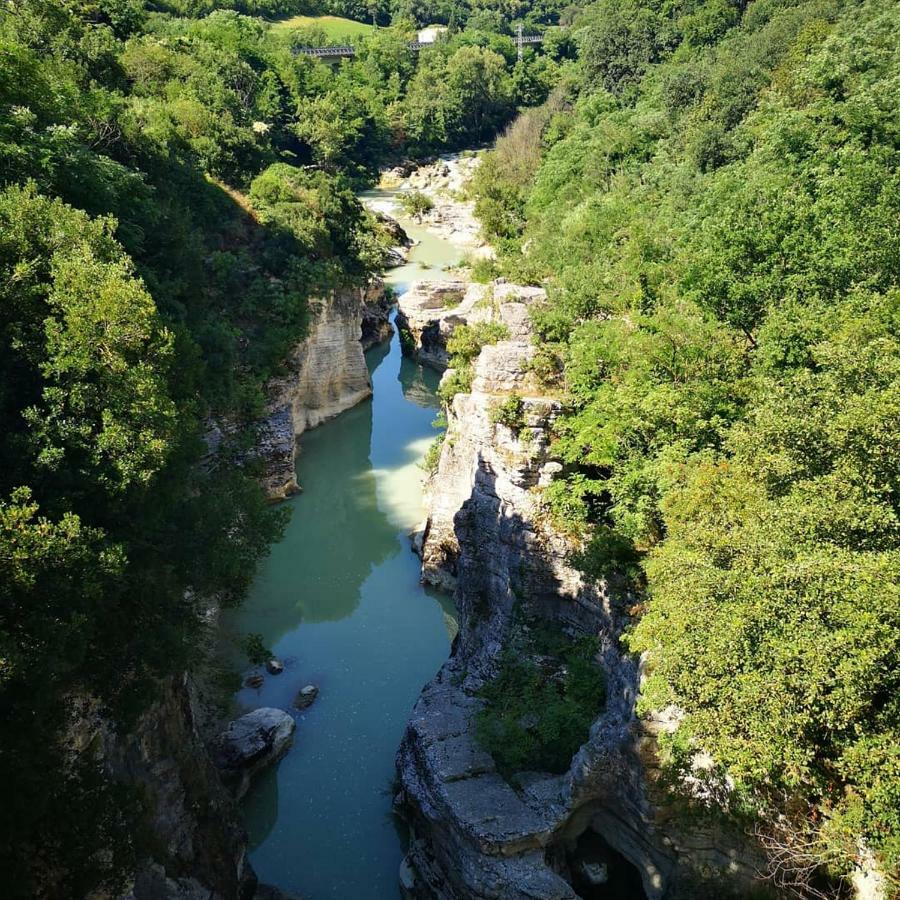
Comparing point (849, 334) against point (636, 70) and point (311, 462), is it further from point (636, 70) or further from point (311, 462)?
point (636, 70)

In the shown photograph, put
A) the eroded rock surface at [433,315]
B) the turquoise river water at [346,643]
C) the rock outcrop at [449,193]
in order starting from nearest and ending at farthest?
the turquoise river water at [346,643] < the eroded rock surface at [433,315] < the rock outcrop at [449,193]

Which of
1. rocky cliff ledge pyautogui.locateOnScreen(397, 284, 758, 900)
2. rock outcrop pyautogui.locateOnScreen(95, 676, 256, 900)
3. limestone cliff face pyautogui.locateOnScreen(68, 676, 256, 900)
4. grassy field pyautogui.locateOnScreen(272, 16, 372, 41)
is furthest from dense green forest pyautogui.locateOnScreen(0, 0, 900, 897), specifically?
grassy field pyautogui.locateOnScreen(272, 16, 372, 41)

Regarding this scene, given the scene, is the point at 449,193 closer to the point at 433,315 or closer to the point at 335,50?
the point at 335,50

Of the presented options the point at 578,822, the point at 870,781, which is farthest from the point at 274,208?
the point at 870,781

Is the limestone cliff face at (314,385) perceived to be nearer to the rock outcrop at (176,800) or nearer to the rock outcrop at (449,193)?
the rock outcrop at (176,800)

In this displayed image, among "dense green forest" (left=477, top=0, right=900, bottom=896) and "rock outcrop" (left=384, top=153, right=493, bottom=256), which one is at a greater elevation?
"dense green forest" (left=477, top=0, right=900, bottom=896)

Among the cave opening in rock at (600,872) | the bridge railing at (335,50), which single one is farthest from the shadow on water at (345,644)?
the bridge railing at (335,50)

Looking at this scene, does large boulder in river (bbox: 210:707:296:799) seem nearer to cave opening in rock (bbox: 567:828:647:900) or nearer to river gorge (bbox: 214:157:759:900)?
river gorge (bbox: 214:157:759:900)
